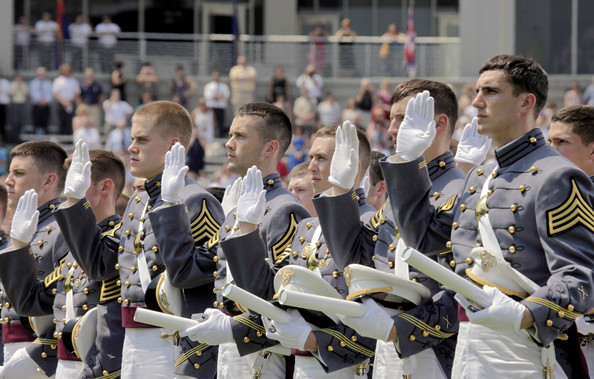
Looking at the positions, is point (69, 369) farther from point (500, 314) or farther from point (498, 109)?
point (500, 314)

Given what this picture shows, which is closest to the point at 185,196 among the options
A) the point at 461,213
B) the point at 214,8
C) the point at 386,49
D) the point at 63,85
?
the point at 461,213

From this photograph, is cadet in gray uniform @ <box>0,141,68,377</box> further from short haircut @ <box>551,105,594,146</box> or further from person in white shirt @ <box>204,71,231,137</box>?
person in white shirt @ <box>204,71,231,137</box>

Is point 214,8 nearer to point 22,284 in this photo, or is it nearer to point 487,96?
point 22,284

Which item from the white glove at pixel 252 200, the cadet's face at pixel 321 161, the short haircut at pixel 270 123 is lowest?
the white glove at pixel 252 200

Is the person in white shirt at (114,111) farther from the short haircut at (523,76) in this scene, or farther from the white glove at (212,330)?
the short haircut at (523,76)

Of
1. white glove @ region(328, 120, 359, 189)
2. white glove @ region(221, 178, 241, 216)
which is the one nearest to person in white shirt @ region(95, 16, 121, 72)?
white glove @ region(221, 178, 241, 216)

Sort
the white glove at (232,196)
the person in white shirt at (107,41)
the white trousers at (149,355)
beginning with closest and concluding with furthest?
the white trousers at (149,355) → the white glove at (232,196) → the person in white shirt at (107,41)

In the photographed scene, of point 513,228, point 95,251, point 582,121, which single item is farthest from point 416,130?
point 95,251

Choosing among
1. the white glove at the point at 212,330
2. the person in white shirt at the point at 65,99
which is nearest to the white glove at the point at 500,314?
the white glove at the point at 212,330

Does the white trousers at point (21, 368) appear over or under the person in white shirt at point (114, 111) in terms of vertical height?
under

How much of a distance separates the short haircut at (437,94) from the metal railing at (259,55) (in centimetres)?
2092

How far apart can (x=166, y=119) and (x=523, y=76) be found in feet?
8.85

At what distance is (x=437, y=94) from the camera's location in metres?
6.31

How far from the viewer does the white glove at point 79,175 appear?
7.36 m
